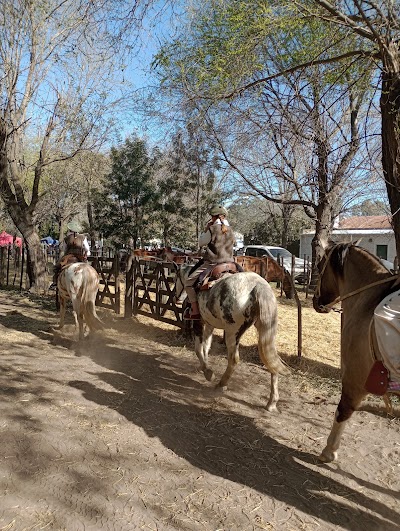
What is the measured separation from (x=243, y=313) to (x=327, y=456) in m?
1.96

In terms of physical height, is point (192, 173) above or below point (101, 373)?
above

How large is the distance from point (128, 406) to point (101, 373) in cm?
140

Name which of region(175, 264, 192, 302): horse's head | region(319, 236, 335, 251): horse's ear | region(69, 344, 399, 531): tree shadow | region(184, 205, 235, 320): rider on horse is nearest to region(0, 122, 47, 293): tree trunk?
region(175, 264, 192, 302): horse's head

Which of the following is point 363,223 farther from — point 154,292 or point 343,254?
point 343,254

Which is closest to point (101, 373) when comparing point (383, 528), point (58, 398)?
point (58, 398)

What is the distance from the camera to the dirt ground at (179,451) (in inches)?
121

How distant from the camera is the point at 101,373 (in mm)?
6266

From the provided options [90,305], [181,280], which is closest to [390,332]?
[181,280]

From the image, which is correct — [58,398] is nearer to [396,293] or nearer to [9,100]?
[396,293]

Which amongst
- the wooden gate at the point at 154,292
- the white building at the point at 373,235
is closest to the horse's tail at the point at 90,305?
the wooden gate at the point at 154,292

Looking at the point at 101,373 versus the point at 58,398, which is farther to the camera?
the point at 101,373

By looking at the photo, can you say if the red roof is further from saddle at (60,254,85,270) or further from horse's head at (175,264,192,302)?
saddle at (60,254,85,270)

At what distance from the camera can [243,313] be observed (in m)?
5.30

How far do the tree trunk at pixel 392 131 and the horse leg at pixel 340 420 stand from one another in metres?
2.25
